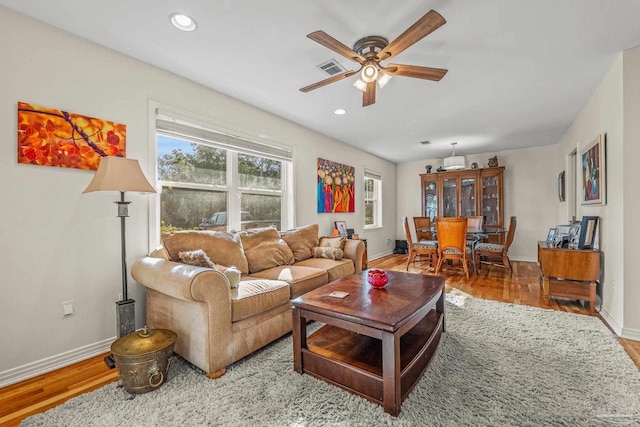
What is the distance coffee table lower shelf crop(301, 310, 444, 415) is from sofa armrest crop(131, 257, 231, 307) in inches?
25.4

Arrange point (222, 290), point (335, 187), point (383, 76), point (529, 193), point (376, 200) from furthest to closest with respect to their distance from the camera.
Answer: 1. point (376, 200)
2. point (529, 193)
3. point (335, 187)
4. point (383, 76)
5. point (222, 290)

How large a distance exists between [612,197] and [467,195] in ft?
11.6

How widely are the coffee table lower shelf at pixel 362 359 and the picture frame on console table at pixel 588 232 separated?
7.46 ft

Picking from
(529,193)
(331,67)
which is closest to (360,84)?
(331,67)

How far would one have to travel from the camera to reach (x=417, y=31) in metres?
1.68

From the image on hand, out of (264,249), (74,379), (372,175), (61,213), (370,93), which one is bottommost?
(74,379)

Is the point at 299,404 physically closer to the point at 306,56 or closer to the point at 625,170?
the point at 306,56

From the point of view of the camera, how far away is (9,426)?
4.69ft

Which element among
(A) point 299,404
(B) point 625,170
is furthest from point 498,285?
(A) point 299,404

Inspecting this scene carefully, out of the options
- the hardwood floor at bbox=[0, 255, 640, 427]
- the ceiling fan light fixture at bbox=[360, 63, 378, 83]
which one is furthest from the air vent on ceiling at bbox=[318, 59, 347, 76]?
the hardwood floor at bbox=[0, 255, 640, 427]

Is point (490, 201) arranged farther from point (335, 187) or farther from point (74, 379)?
point (74, 379)

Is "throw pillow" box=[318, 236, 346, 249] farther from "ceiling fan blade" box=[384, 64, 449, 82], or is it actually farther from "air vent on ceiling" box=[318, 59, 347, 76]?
"ceiling fan blade" box=[384, 64, 449, 82]

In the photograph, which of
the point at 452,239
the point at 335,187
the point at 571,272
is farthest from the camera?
the point at 335,187

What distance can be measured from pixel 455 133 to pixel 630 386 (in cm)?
387
